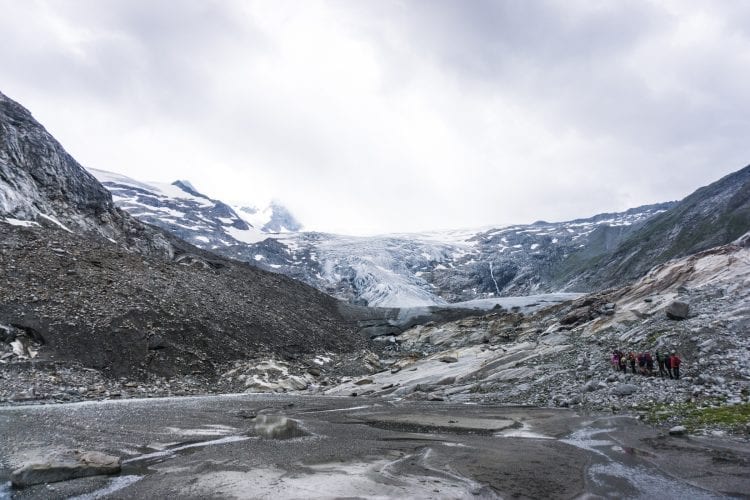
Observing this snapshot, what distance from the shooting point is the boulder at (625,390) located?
918 inches

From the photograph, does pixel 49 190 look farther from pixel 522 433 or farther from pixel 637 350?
pixel 637 350

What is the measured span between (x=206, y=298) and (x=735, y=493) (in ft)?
175

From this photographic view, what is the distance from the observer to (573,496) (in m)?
9.01

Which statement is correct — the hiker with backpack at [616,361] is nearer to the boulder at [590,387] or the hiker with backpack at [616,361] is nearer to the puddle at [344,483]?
the boulder at [590,387]

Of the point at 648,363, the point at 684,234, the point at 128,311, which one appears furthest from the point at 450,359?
the point at 684,234

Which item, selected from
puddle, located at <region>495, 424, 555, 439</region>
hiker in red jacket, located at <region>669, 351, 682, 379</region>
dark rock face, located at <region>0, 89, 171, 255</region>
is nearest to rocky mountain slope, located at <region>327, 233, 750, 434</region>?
hiker in red jacket, located at <region>669, 351, 682, 379</region>

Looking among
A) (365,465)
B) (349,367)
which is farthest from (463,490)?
(349,367)

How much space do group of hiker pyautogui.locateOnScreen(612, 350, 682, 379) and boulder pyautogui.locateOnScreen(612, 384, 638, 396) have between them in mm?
2593

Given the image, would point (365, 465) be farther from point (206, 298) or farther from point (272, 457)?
point (206, 298)

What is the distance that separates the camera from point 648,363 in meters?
26.0

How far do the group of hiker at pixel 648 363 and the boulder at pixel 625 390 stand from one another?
8.51ft

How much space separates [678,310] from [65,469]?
36.7m

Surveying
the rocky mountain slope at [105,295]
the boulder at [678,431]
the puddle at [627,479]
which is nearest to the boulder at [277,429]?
the puddle at [627,479]

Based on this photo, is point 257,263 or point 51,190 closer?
point 51,190
